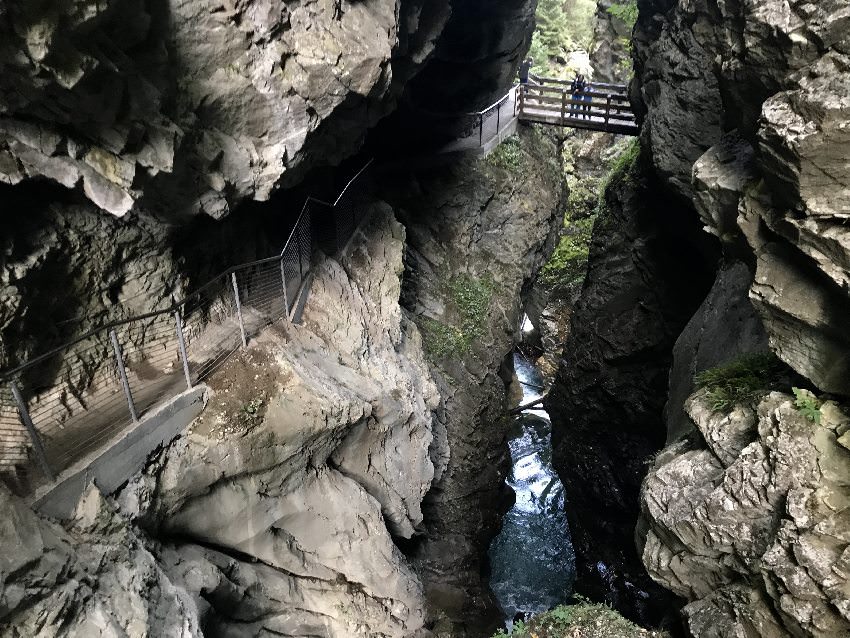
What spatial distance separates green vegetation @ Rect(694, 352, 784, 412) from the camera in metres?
7.48

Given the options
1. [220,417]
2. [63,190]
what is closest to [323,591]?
[220,417]

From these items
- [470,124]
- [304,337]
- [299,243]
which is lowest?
[304,337]

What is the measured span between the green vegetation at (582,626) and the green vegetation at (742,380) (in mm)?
3430

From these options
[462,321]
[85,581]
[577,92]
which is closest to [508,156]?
[577,92]

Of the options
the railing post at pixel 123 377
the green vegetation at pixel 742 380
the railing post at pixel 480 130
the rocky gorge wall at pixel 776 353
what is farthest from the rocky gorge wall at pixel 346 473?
the green vegetation at pixel 742 380

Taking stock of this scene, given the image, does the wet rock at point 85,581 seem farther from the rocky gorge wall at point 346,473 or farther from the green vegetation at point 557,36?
the green vegetation at point 557,36

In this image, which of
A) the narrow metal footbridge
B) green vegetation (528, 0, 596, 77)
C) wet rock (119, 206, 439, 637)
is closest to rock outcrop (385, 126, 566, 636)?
the narrow metal footbridge

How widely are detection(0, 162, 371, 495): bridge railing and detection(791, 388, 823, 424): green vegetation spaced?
7.15 m

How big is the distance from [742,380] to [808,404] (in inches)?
58.7

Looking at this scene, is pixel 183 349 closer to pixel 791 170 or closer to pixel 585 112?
pixel 791 170

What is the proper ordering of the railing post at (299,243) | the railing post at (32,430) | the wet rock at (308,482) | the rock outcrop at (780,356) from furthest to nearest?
1. the railing post at (299,243)
2. the wet rock at (308,482)
3. the rock outcrop at (780,356)
4. the railing post at (32,430)

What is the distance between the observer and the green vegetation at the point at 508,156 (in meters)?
17.6

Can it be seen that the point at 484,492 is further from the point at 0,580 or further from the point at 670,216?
the point at 0,580

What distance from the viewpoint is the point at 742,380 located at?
777cm
